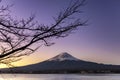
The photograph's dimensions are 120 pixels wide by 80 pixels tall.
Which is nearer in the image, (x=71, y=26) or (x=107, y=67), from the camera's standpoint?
(x=71, y=26)

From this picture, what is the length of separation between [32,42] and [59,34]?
274 millimetres

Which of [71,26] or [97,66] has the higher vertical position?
[97,66]

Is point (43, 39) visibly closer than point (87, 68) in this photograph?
Yes

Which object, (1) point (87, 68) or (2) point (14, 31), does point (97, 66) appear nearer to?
(1) point (87, 68)

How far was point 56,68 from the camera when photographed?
196 m

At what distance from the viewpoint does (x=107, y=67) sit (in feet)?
614

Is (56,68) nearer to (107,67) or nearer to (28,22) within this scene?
(107,67)

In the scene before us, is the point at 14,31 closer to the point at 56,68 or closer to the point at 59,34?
the point at 59,34

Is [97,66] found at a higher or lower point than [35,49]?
higher

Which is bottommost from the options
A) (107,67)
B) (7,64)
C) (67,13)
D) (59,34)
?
Answer: (7,64)

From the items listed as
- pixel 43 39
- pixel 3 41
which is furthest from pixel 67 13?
pixel 3 41

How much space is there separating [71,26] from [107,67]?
186 metres

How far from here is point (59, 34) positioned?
3.46m

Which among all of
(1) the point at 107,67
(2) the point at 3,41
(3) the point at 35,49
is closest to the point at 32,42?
(3) the point at 35,49
